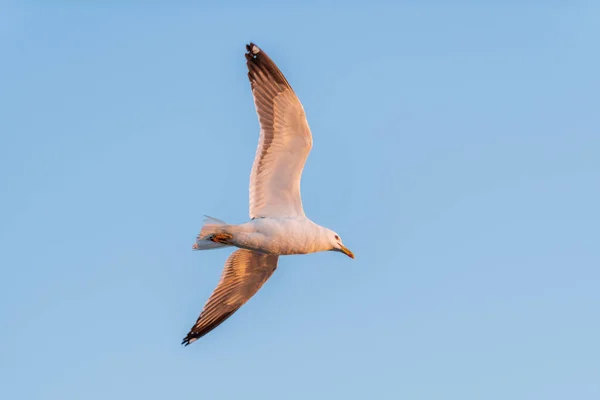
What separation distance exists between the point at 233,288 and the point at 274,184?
7.72ft

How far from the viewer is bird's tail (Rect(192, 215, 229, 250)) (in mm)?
14633

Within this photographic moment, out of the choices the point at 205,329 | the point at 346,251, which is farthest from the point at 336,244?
the point at 205,329

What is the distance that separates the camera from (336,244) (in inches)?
609

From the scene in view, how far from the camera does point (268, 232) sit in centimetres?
1477

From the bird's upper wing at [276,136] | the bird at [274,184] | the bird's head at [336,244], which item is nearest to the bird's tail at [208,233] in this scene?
the bird at [274,184]

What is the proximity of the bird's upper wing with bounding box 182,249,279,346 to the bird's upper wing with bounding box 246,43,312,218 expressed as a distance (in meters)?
1.51

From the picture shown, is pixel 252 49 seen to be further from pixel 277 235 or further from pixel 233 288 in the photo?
pixel 233 288

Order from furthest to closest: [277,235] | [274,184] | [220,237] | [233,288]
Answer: [233,288] < [274,184] < [277,235] < [220,237]

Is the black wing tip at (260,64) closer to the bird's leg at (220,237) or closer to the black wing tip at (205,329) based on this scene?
the bird's leg at (220,237)

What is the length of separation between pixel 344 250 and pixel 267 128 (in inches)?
93.3

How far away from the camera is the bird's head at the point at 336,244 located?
1533cm

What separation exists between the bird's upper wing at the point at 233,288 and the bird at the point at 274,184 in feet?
2.98

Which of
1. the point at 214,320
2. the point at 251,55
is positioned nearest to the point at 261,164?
the point at 251,55

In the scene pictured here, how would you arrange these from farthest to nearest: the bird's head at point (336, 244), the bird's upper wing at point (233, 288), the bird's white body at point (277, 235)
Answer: the bird's upper wing at point (233, 288) → the bird's head at point (336, 244) → the bird's white body at point (277, 235)
